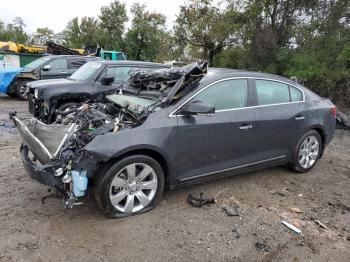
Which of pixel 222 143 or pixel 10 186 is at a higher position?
pixel 222 143

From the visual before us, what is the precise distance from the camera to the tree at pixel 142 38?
109 feet

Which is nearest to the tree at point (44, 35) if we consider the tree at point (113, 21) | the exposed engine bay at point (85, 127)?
the tree at point (113, 21)

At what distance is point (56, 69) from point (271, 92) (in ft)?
29.7

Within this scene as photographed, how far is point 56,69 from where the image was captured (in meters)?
12.2

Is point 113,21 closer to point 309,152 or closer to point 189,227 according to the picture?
point 309,152

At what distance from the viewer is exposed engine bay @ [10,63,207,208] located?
3.65 m

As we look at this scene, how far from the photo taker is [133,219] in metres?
4.05

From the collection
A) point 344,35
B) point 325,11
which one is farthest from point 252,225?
point 325,11

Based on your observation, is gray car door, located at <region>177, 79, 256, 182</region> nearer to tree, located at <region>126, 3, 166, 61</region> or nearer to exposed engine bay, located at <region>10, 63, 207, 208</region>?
exposed engine bay, located at <region>10, 63, 207, 208</region>

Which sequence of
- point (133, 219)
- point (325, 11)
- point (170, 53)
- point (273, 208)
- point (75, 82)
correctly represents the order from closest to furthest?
1. point (133, 219)
2. point (273, 208)
3. point (75, 82)
4. point (325, 11)
5. point (170, 53)

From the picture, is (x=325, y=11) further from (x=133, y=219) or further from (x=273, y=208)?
(x=133, y=219)

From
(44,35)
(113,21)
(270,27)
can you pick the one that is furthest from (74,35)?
(270,27)

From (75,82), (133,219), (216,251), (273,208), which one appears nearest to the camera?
(216,251)

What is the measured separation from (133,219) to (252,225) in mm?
1360
